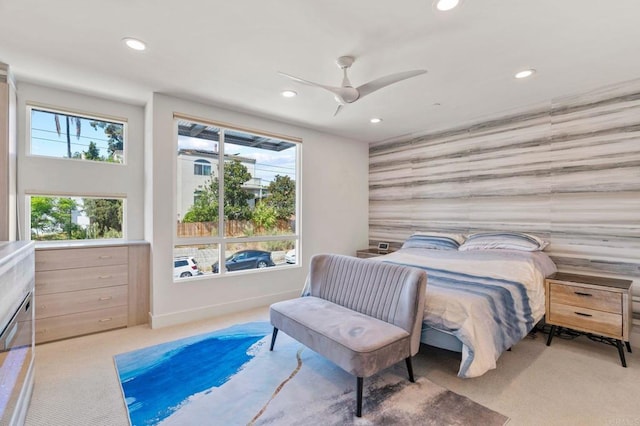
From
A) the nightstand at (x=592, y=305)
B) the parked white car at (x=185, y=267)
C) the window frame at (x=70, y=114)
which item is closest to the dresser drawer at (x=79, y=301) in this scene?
Answer: the parked white car at (x=185, y=267)

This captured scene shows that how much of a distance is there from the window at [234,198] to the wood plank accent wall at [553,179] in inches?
80.2

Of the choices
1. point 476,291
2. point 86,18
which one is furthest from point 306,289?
point 86,18

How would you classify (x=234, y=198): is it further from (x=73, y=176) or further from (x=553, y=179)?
(x=553, y=179)

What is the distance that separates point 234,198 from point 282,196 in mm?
739

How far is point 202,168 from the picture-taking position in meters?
3.79

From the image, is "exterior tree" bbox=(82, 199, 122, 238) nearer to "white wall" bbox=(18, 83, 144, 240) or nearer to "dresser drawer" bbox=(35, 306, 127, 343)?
"white wall" bbox=(18, 83, 144, 240)

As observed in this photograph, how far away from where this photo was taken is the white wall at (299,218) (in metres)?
3.39

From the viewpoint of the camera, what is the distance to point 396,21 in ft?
6.76

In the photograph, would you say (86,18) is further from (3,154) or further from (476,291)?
(476,291)

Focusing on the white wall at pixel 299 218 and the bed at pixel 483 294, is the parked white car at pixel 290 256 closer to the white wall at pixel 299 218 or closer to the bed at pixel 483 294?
the white wall at pixel 299 218

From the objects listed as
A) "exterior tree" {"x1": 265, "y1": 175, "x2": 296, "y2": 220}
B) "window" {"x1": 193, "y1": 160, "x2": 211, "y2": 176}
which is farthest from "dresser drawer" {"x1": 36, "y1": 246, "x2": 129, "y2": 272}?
"exterior tree" {"x1": 265, "y1": 175, "x2": 296, "y2": 220}

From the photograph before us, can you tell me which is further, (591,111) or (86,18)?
(591,111)

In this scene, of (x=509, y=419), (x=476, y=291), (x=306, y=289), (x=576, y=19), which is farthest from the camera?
(x=306, y=289)

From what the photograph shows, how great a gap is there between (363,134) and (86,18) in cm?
368
